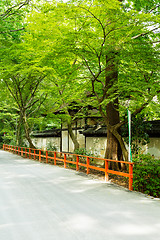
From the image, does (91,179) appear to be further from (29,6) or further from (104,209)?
(29,6)

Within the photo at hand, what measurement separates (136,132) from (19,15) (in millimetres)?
11094

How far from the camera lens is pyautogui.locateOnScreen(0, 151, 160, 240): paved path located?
5.05 meters

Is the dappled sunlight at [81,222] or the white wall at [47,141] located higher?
the white wall at [47,141]

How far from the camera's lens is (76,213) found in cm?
641

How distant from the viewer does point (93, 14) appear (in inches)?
392

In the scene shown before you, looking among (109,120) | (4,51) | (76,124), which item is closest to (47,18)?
(109,120)

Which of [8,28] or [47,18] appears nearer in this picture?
[47,18]

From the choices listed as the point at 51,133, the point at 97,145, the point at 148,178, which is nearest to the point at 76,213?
the point at 148,178

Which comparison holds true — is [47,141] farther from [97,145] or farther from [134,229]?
[134,229]

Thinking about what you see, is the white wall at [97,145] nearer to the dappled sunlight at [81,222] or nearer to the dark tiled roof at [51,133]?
the dark tiled roof at [51,133]

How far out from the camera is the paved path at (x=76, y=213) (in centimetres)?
505

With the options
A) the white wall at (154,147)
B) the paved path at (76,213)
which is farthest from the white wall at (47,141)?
the paved path at (76,213)

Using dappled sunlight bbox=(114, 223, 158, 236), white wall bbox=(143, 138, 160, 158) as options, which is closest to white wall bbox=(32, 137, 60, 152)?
white wall bbox=(143, 138, 160, 158)

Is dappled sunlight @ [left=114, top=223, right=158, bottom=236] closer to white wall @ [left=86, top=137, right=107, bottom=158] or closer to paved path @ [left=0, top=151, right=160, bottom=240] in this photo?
paved path @ [left=0, top=151, right=160, bottom=240]
